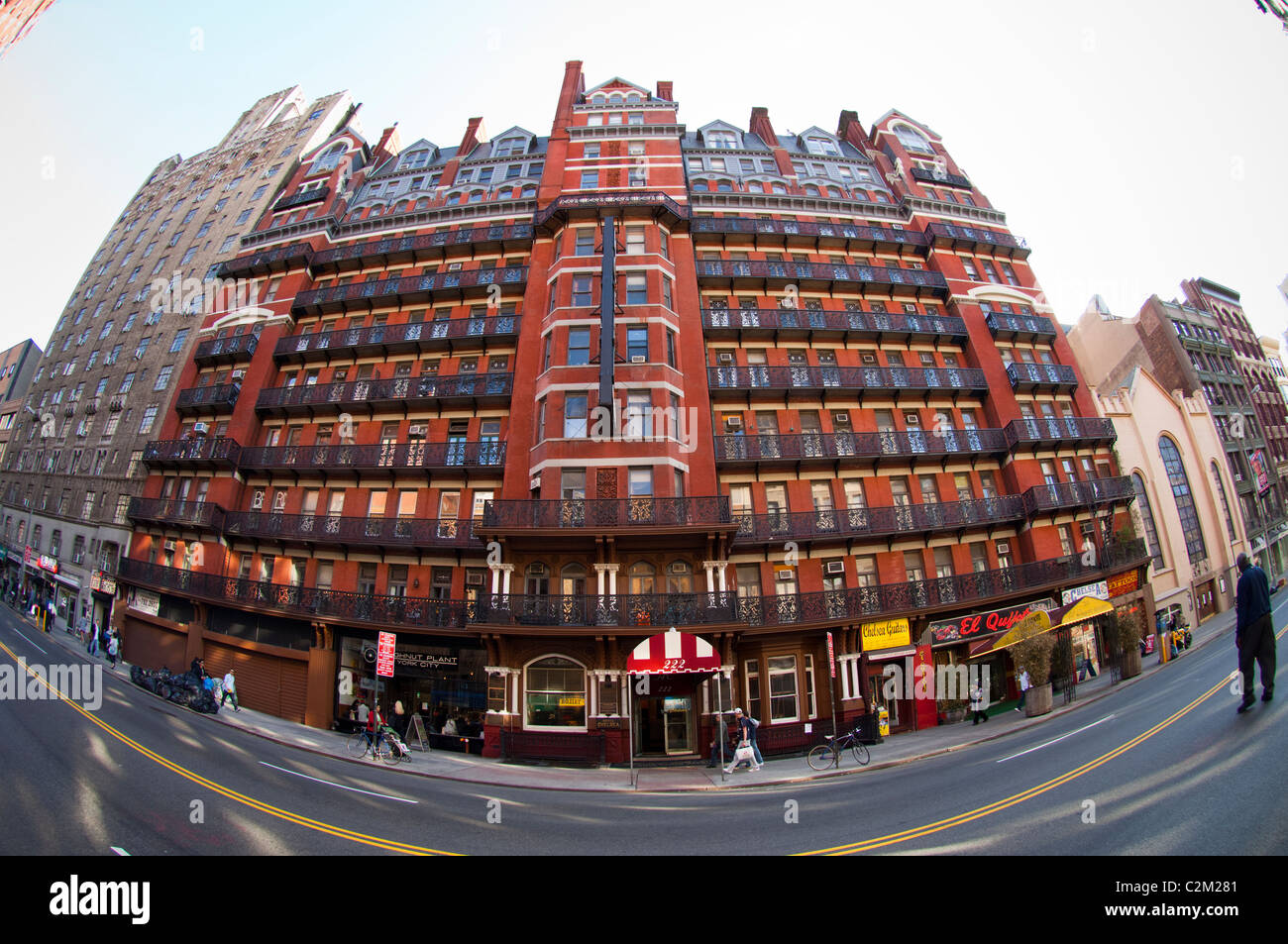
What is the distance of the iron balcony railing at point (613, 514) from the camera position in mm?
18875

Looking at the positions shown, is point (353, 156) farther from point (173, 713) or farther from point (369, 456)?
point (173, 713)

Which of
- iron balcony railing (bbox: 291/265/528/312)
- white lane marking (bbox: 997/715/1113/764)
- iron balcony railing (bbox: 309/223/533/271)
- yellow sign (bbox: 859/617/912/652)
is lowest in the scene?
white lane marking (bbox: 997/715/1113/764)

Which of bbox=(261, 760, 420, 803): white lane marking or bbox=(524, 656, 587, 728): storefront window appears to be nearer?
bbox=(261, 760, 420, 803): white lane marking

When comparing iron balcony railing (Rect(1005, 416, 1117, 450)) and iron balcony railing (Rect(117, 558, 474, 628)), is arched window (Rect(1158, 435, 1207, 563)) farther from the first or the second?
iron balcony railing (Rect(117, 558, 474, 628))

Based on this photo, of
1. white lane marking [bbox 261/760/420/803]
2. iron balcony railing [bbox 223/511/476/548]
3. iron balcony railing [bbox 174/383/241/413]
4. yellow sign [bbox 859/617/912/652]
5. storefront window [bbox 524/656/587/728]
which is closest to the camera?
white lane marking [bbox 261/760/420/803]

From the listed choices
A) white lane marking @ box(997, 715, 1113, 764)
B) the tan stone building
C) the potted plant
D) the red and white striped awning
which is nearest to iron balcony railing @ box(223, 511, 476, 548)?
the red and white striped awning

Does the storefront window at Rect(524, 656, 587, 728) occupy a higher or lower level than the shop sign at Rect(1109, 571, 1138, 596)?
lower

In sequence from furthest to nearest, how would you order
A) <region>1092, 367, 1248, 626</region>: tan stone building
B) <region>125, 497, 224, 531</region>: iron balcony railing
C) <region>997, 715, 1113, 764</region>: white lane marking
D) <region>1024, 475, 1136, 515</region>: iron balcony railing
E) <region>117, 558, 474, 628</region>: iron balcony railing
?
<region>1092, 367, 1248, 626</region>: tan stone building
<region>125, 497, 224, 531</region>: iron balcony railing
<region>1024, 475, 1136, 515</region>: iron balcony railing
<region>117, 558, 474, 628</region>: iron balcony railing
<region>997, 715, 1113, 764</region>: white lane marking

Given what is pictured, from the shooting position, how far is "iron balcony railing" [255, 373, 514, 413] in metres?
23.5

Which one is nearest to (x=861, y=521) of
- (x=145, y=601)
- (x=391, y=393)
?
(x=391, y=393)

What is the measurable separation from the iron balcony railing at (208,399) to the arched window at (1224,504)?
222 feet

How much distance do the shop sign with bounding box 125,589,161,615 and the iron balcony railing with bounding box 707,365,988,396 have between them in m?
32.8

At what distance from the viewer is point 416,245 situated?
1143 inches

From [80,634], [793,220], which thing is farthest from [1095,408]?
[80,634]
